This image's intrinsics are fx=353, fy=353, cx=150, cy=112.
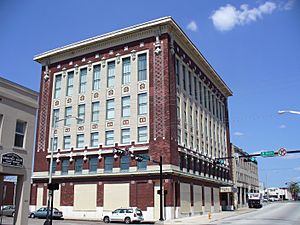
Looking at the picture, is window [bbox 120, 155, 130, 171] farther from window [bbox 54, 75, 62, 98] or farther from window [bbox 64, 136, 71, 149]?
window [bbox 54, 75, 62, 98]

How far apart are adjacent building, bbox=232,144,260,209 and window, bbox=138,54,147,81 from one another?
109ft

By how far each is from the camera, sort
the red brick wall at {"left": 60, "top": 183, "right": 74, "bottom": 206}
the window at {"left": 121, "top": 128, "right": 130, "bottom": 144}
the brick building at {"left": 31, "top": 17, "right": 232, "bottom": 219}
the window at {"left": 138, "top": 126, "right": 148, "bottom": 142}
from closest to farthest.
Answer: the brick building at {"left": 31, "top": 17, "right": 232, "bottom": 219} → the window at {"left": 138, "top": 126, "right": 148, "bottom": 142} → the window at {"left": 121, "top": 128, "right": 130, "bottom": 144} → the red brick wall at {"left": 60, "top": 183, "right": 74, "bottom": 206}

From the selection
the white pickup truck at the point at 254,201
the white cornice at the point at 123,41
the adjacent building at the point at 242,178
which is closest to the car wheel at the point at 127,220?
the white cornice at the point at 123,41

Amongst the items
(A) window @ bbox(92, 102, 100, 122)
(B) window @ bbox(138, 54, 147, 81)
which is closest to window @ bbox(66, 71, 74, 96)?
(A) window @ bbox(92, 102, 100, 122)

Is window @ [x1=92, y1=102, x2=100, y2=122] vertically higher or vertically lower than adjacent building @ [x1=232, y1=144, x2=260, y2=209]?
higher

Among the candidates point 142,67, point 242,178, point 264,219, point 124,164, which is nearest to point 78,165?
point 124,164

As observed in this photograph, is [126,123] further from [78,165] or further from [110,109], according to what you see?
[78,165]

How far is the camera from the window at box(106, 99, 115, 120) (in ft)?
157

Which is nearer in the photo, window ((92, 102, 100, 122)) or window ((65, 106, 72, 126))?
window ((92, 102, 100, 122))

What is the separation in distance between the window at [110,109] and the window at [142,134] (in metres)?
4.95

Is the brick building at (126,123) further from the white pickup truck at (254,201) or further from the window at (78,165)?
the white pickup truck at (254,201)


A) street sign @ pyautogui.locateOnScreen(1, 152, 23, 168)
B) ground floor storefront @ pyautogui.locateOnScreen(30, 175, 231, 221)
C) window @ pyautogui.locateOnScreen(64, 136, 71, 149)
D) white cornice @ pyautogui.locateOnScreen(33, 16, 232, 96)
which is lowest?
ground floor storefront @ pyautogui.locateOnScreen(30, 175, 231, 221)

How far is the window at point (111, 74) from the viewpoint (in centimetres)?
4906

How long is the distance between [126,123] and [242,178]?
2075 inches
